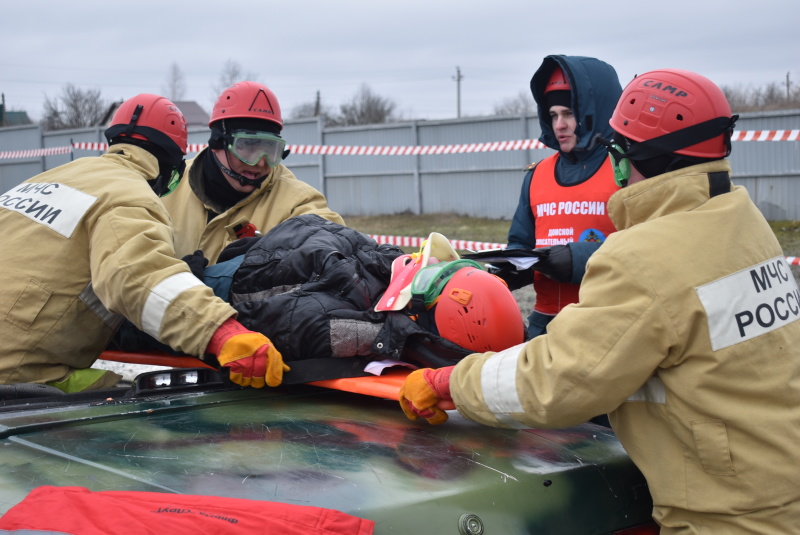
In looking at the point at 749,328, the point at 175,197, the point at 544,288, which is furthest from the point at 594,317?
the point at 175,197

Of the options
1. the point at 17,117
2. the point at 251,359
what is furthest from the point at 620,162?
the point at 17,117

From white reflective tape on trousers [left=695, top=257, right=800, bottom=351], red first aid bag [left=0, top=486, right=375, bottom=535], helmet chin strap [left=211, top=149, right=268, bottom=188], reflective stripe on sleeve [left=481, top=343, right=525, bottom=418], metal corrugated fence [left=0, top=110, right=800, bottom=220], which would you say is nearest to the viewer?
red first aid bag [left=0, top=486, right=375, bottom=535]

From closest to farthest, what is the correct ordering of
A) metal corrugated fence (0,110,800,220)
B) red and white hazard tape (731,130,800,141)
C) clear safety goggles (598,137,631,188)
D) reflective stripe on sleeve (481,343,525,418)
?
1. reflective stripe on sleeve (481,343,525,418)
2. clear safety goggles (598,137,631,188)
3. red and white hazard tape (731,130,800,141)
4. metal corrugated fence (0,110,800,220)

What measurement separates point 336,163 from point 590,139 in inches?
686

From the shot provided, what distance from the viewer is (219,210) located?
4613 millimetres

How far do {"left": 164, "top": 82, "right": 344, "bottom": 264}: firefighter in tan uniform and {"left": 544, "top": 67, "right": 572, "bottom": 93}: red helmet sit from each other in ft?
4.19

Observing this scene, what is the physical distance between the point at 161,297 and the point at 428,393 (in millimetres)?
1120

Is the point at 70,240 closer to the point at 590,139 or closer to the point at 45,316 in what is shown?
the point at 45,316

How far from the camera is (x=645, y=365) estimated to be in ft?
6.89

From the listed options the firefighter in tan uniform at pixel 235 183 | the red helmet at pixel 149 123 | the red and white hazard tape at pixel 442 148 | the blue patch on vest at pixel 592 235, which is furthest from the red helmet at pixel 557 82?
the red and white hazard tape at pixel 442 148

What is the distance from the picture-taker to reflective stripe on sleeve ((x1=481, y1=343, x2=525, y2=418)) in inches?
90.4

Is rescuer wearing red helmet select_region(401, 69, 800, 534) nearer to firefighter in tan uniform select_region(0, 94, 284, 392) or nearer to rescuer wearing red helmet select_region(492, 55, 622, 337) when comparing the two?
firefighter in tan uniform select_region(0, 94, 284, 392)

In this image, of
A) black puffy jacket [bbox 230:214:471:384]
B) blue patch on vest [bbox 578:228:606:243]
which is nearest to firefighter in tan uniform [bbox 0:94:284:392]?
black puffy jacket [bbox 230:214:471:384]

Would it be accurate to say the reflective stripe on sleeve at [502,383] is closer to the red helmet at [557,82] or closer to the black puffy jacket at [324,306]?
the black puffy jacket at [324,306]
